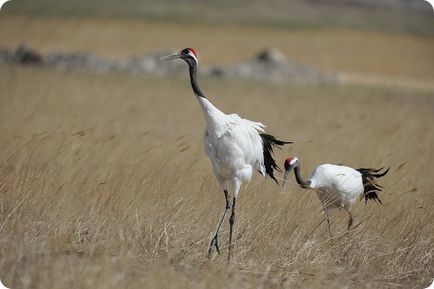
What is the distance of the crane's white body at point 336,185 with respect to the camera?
726 centimetres

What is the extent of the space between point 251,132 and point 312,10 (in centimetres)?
4764

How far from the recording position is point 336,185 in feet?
23.8

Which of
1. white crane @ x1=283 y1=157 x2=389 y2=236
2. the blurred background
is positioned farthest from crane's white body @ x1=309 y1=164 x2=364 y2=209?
the blurred background

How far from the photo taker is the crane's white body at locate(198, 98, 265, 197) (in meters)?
6.36

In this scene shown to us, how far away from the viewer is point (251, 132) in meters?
6.56

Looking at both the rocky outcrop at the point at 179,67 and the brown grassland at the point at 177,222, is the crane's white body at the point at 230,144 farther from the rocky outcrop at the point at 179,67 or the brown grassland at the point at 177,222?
the rocky outcrop at the point at 179,67

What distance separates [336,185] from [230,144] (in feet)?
4.82

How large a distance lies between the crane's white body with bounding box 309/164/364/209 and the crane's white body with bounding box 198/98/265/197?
3.03ft

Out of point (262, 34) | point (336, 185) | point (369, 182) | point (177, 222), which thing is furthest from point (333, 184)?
point (262, 34)

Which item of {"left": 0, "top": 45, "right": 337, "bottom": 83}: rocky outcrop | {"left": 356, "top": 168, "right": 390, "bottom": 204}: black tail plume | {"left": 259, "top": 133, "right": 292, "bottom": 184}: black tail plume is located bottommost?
{"left": 0, "top": 45, "right": 337, "bottom": 83}: rocky outcrop

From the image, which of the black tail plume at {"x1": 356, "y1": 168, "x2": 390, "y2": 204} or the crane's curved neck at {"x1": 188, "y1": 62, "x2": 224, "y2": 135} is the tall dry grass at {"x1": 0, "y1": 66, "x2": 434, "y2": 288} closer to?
the black tail plume at {"x1": 356, "y1": 168, "x2": 390, "y2": 204}

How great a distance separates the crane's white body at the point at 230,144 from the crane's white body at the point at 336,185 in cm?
92

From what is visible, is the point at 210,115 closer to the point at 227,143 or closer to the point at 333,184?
the point at 227,143

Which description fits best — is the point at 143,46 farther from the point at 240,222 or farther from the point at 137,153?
the point at 240,222
